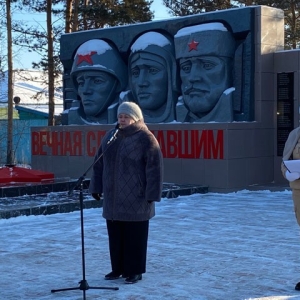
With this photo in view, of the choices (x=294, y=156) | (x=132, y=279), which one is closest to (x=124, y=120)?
(x=132, y=279)

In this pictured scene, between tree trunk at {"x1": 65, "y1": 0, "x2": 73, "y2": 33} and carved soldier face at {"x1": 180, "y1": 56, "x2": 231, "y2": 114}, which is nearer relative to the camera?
carved soldier face at {"x1": 180, "y1": 56, "x2": 231, "y2": 114}

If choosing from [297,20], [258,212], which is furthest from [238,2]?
[258,212]

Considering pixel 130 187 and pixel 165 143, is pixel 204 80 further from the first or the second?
pixel 130 187

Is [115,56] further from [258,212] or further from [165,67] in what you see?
[258,212]

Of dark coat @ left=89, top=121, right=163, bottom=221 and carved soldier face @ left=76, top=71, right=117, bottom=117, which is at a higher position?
carved soldier face @ left=76, top=71, right=117, bottom=117

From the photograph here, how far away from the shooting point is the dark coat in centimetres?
578

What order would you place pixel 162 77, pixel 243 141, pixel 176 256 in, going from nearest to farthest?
pixel 176 256 < pixel 243 141 < pixel 162 77

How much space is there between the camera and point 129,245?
5.86 meters

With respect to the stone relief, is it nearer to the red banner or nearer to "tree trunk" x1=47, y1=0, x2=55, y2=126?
the red banner

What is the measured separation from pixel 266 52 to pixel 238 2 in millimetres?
14972

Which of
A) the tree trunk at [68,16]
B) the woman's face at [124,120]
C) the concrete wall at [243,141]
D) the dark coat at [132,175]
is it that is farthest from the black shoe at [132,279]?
the tree trunk at [68,16]

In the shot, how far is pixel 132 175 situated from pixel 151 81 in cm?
937

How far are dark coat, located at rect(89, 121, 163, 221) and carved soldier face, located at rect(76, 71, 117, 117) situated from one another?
33.7 ft

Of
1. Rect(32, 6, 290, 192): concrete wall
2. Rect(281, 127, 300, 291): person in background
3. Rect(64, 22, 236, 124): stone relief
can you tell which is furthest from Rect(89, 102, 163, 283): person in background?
Rect(64, 22, 236, 124): stone relief
